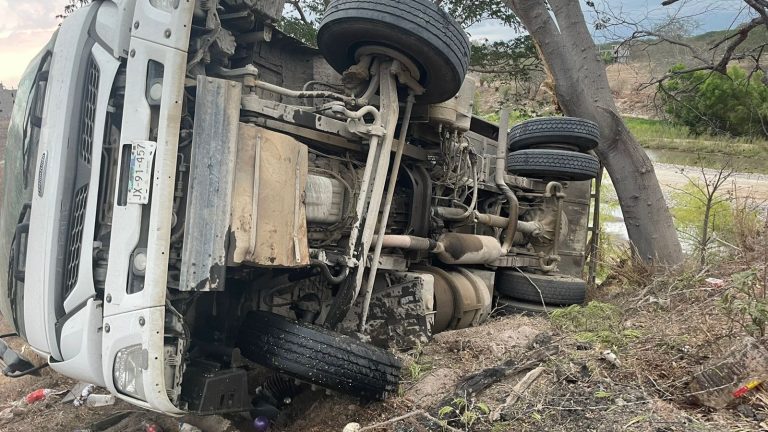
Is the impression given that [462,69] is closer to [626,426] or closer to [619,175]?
[626,426]

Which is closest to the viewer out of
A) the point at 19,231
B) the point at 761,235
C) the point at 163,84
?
the point at 163,84

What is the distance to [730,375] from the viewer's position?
214cm

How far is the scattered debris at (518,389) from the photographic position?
7.54 feet

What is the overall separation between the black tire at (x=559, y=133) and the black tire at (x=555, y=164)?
0.13 metres

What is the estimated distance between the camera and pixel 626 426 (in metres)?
2.03

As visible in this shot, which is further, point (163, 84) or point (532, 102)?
point (532, 102)

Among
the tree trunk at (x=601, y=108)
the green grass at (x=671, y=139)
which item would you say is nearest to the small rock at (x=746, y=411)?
the tree trunk at (x=601, y=108)

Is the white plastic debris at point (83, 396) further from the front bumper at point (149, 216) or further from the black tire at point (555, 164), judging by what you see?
the black tire at point (555, 164)

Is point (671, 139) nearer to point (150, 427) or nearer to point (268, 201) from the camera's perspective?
point (268, 201)

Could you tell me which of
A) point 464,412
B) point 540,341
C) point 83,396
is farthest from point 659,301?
point 83,396

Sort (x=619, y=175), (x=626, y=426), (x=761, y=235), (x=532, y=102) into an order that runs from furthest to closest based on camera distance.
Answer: (x=532, y=102), (x=619, y=175), (x=761, y=235), (x=626, y=426)

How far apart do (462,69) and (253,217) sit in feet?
4.40

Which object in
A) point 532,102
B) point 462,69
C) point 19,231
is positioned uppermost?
point 532,102

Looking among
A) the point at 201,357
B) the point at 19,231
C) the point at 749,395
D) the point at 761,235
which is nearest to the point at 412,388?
the point at 201,357
